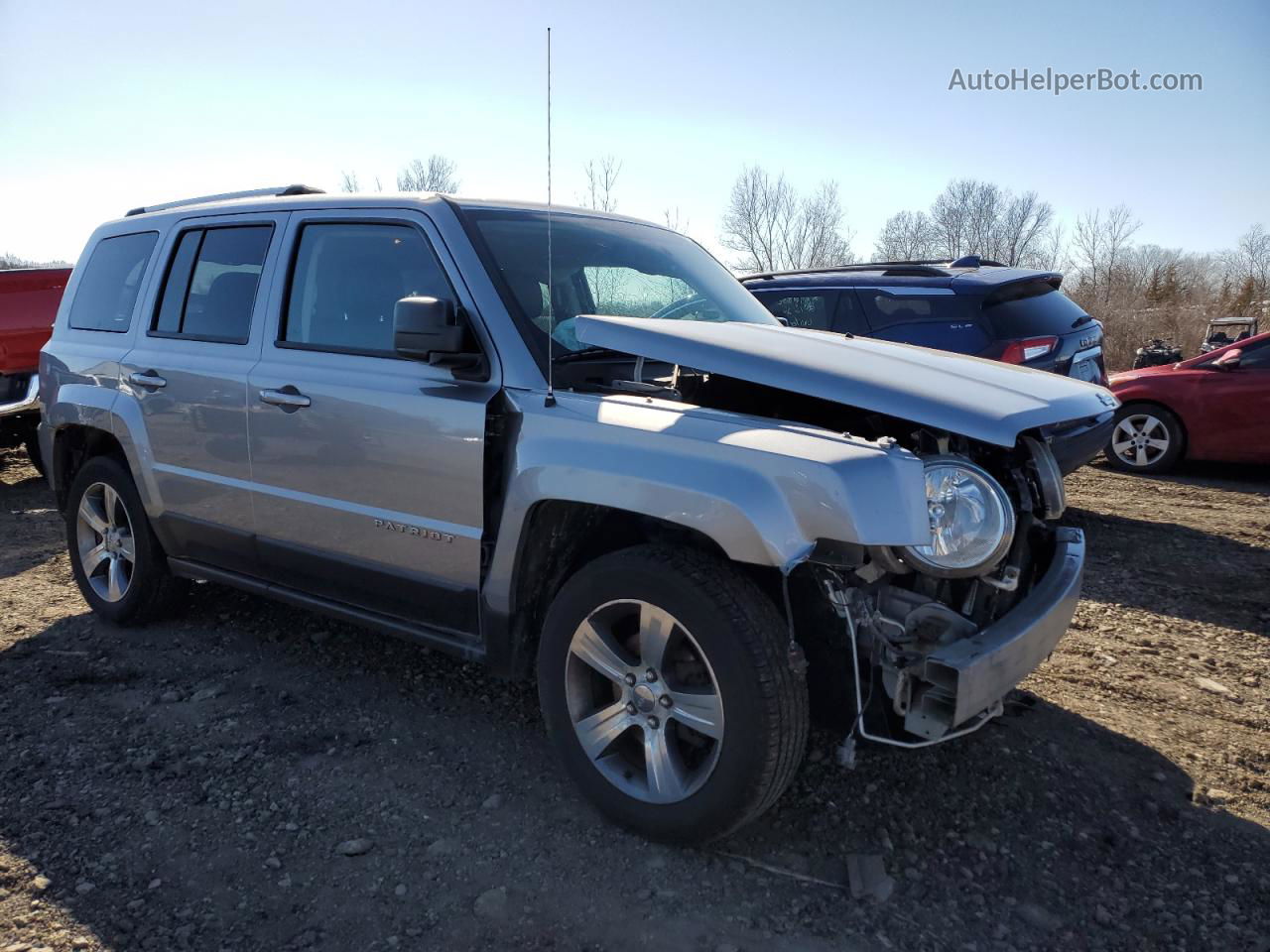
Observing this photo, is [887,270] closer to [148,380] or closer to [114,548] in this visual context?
[148,380]

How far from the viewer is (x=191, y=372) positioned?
4.00m

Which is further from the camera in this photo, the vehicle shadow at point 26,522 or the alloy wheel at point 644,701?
the vehicle shadow at point 26,522

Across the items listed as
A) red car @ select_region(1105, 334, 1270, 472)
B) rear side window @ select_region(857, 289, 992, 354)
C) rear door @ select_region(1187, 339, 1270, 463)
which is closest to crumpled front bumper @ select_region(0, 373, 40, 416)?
rear side window @ select_region(857, 289, 992, 354)

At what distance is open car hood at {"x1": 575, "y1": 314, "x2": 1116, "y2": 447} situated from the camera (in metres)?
2.54

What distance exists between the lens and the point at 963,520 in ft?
8.45

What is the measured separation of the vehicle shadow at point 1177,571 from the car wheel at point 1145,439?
1866 millimetres

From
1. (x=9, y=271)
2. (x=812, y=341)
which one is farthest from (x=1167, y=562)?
(x=9, y=271)

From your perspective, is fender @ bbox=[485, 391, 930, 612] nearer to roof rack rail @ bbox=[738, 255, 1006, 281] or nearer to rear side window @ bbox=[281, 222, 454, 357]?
rear side window @ bbox=[281, 222, 454, 357]

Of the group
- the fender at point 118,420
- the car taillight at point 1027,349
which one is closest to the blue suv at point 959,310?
the car taillight at point 1027,349

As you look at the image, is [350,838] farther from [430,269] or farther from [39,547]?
[39,547]

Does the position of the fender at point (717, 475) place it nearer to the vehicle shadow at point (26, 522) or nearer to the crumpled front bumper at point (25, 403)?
the vehicle shadow at point (26, 522)

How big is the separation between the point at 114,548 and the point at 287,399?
1802 mm

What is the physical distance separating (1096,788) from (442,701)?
239 cm

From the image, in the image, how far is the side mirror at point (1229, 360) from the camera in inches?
317
